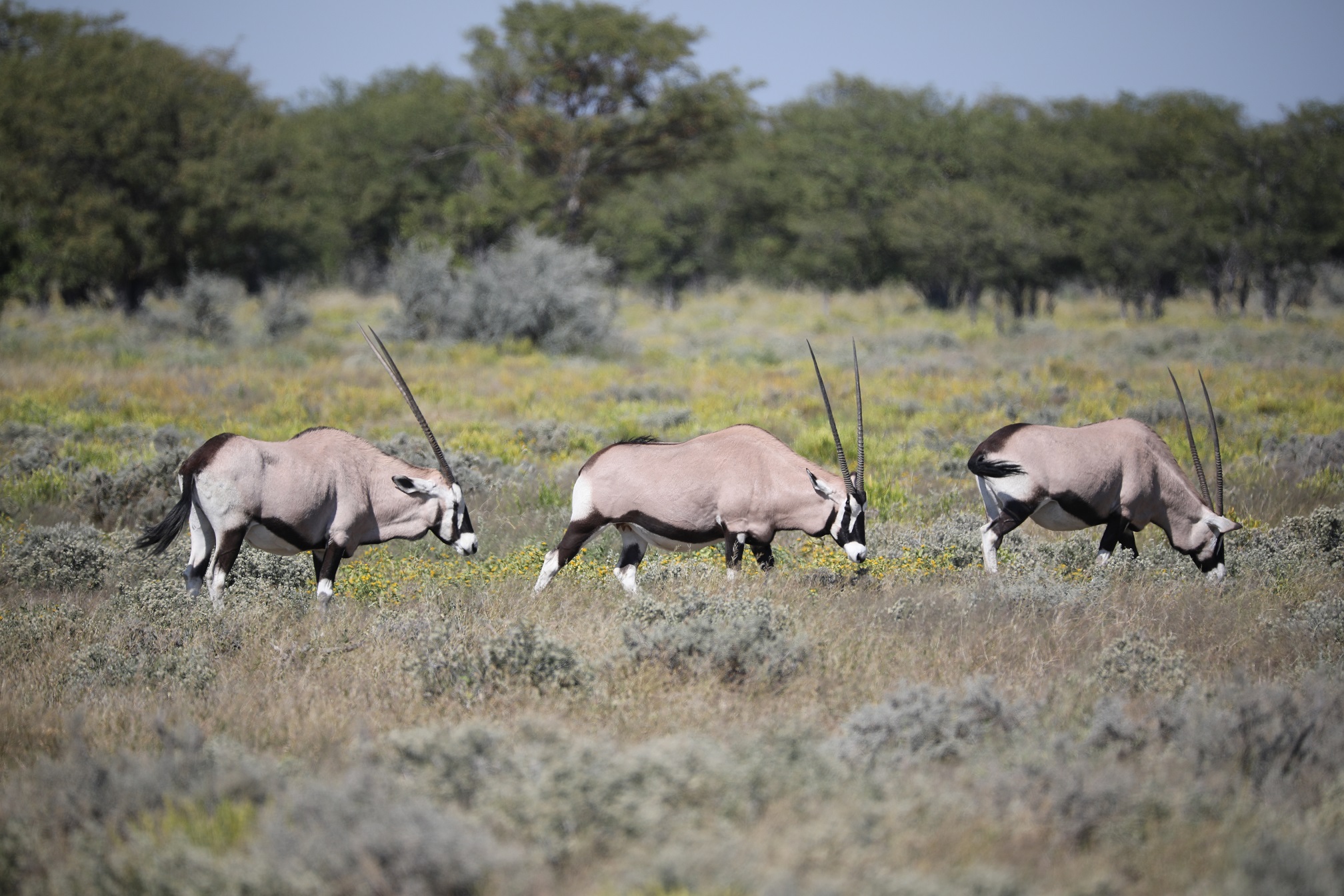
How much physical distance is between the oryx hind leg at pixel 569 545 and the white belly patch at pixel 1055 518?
4007mm

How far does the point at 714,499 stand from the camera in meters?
→ 7.62

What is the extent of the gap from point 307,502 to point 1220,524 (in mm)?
7538

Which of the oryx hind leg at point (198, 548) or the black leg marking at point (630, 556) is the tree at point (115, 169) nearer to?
the oryx hind leg at point (198, 548)

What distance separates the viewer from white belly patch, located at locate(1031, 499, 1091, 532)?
8.80 meters

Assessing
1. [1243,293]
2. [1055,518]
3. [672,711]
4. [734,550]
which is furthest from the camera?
[1243,293]

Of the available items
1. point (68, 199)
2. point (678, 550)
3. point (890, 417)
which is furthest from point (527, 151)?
point (678, 550)

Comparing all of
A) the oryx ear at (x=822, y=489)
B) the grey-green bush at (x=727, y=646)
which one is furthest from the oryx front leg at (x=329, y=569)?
the oryx ear at (x=822, y=489)

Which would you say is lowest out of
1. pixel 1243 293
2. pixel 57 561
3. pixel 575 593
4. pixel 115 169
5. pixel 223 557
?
pixel 57 561

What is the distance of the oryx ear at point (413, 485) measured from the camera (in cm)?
768

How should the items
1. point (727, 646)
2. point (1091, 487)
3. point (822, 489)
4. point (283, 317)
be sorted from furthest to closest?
1. point (283, 317)
2. point (1091, 487)
3. point (822, 489)
4. point (727, 646)

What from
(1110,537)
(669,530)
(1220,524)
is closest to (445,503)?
(669,530)

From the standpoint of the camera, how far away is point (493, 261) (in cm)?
2842

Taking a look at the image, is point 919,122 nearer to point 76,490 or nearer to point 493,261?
point 493,261

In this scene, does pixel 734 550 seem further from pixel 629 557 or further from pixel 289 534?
pixel 289 534
